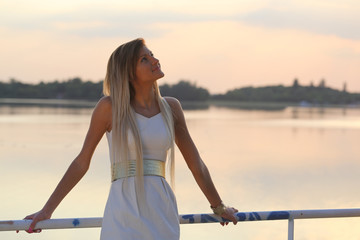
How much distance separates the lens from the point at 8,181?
1231 cm

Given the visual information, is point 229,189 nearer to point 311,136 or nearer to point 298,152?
point 298,152

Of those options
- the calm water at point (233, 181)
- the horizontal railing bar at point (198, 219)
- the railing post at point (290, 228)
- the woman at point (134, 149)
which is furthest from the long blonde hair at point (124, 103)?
the calm water at point (233, 181)

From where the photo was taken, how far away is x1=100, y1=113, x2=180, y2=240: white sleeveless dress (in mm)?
1880

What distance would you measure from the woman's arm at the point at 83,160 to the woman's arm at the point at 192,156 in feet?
0.79

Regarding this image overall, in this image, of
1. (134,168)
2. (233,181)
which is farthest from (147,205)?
(233,181)

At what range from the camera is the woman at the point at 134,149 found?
74.4 inches

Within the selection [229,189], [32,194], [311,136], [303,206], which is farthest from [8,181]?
[311,136]

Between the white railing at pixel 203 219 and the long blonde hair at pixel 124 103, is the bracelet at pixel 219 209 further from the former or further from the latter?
the long blonde hair at pixel 124 103

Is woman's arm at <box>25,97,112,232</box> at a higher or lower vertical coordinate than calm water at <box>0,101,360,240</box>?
higher

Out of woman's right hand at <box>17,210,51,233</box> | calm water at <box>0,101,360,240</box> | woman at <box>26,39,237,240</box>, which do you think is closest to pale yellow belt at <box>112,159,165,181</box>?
woman at <box>26,39,237,240</box>

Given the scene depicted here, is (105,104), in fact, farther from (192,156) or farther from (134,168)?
(192,156)

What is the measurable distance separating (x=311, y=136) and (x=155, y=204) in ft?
84.1

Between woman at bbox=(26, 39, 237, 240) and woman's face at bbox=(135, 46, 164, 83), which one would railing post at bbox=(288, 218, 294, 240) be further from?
woman's face at bbox=(135, 46, 164, 83)

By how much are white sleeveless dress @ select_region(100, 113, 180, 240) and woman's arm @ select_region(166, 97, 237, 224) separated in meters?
0.10
